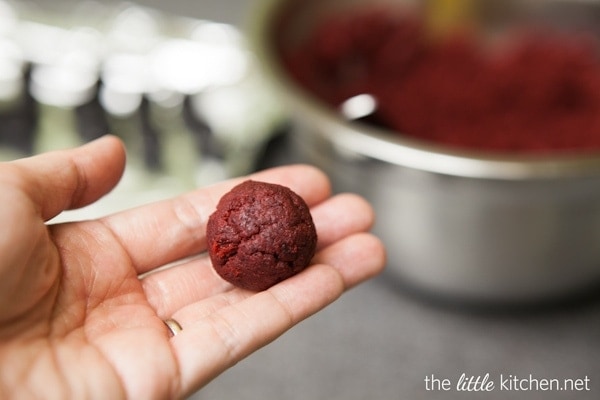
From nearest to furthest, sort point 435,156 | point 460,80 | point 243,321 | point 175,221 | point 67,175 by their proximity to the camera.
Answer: point 243,321 < point 67,175 < point 175,221 < point 435,156 < point 460,80

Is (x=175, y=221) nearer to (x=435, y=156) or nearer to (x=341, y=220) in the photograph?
(x=341, y=220)

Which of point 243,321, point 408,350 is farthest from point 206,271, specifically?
point 408,350

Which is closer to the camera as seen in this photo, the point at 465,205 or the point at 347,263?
the point at 347,263

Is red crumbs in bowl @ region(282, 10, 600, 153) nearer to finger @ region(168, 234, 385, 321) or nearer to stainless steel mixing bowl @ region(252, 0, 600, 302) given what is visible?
stainless steel mixing bowl @ region(252, 0, 600, 302)

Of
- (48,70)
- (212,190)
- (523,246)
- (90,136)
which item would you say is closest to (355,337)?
(523,246)

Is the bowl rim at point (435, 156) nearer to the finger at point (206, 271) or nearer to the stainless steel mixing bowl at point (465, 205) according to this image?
the stainless steel mixing bowl at point (465, 205)

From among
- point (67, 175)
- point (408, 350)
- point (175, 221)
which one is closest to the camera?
point (67, 175)

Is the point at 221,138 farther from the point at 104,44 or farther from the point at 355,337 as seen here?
the point at 355,337
